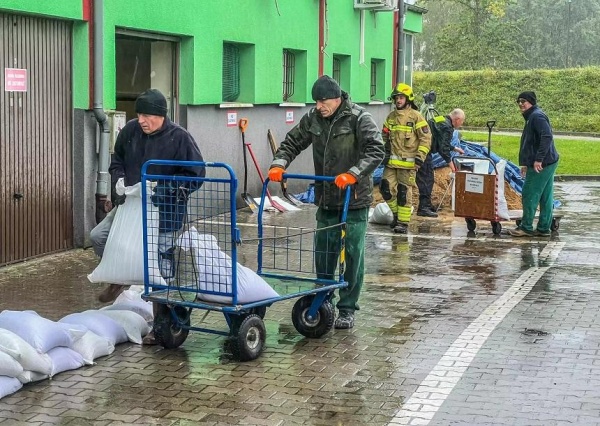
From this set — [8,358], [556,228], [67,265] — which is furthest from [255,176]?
[8,358]

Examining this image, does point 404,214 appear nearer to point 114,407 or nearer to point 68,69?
point 68,69

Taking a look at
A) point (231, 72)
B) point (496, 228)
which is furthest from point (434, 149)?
point (231, 72)

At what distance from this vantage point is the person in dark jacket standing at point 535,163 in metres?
13.6

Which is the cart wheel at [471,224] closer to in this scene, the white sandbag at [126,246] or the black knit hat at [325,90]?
the black knit hat at [325,90]

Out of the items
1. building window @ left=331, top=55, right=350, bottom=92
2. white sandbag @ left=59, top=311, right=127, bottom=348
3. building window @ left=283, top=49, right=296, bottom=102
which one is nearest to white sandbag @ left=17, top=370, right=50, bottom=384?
white sandbag @ left=59, top=311, right=127, bottom=348

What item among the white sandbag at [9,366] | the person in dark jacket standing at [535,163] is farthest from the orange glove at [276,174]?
the person in dark jacket standing at [535,163]

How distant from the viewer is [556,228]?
14789 millimetres

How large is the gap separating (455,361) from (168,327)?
1.97 meters

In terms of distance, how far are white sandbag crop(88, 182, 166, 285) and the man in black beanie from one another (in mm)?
124

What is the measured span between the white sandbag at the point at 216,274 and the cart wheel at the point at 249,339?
151mm

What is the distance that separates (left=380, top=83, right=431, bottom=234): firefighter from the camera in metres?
14.3

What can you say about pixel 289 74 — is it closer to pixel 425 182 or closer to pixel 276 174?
pixel 425 182

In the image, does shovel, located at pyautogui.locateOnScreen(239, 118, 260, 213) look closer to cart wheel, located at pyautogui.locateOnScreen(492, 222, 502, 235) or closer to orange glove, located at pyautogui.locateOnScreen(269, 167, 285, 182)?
cart wheel, located at pyautogui.locateOnScreen(492, 222, 502, 235)

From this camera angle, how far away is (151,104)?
7.87 m
